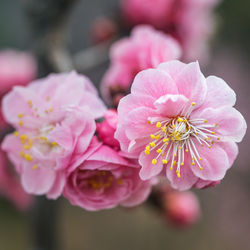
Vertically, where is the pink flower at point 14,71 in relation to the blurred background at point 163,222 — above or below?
above

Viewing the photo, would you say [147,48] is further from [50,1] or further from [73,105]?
[50,1]

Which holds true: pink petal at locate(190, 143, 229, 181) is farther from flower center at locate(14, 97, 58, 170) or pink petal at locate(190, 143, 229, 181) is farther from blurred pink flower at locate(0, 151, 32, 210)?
blurred pink flower at locate(0, 151, 32, 210)

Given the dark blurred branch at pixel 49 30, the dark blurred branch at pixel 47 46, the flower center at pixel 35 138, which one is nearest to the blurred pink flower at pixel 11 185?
the dark blurred branch at pixel 47 46

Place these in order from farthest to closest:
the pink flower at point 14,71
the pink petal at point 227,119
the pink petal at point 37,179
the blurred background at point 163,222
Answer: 1. the blurred background at point 163,222
2. the pink flower at point 14,71
3. the pink petal at point 37,179
4. the pink petal at point 227,119

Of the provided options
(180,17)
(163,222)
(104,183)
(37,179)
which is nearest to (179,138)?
(104,183)

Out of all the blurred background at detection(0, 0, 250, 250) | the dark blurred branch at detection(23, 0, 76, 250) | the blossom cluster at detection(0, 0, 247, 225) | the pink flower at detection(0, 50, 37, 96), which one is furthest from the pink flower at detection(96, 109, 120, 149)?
the blurred background at detection(0, 0, 250, 250)

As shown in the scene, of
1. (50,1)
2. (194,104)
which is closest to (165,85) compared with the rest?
(194,104)

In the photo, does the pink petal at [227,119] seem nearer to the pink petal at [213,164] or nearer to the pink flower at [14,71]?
the pink petal at [213,164]
